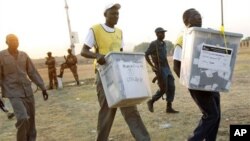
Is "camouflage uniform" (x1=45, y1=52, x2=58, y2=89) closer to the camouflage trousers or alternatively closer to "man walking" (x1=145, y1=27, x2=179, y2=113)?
the camouflage trousers

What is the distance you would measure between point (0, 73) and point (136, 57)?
2.19m

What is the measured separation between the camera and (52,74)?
17.6m

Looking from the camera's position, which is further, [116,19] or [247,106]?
[247,106]

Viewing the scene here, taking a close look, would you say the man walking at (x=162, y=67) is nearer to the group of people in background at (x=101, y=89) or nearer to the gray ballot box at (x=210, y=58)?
the group of people in background at (x=101, y=89)

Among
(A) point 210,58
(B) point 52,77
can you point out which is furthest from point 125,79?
(B) point 52,77

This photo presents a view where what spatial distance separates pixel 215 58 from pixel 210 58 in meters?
0.06

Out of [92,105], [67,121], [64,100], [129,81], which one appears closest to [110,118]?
[129,81]

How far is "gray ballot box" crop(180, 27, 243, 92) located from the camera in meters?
4.43

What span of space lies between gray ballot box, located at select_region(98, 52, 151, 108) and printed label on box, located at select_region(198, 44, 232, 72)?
0.64 m

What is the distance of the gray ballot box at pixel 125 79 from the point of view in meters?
4.35

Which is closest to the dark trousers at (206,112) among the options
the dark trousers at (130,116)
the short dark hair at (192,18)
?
the dark trousers at (130,116)

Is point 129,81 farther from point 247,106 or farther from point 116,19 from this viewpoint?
point 247,106

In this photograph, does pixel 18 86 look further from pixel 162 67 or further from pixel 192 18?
pixel 162 67

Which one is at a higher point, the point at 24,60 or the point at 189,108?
the point at 24,60
